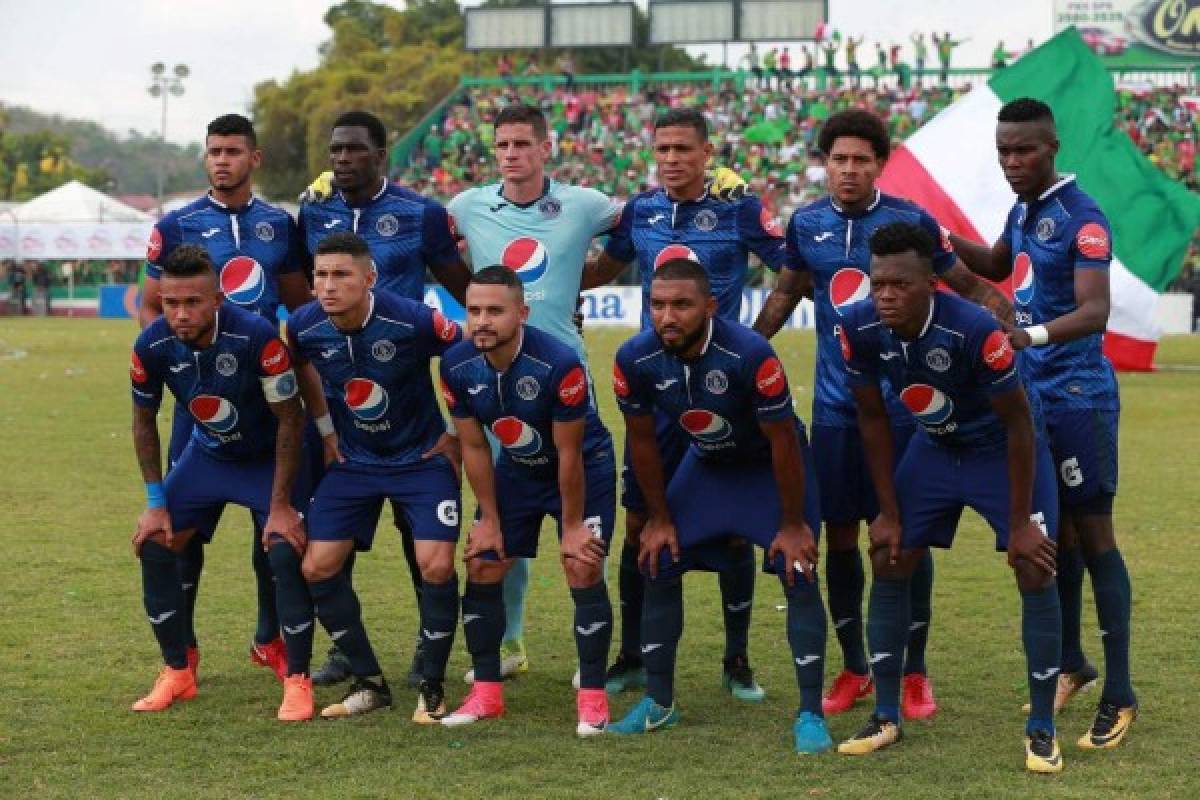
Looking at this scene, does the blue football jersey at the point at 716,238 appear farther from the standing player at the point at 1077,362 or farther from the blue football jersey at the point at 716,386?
the standing player at the point at 1077,362

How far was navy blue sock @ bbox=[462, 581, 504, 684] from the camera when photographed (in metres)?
6.92

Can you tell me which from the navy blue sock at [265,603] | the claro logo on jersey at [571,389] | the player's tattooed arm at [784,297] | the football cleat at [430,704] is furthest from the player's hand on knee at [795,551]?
the navy blue sock at [265,603]

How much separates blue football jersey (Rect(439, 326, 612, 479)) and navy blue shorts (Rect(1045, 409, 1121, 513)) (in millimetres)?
1909

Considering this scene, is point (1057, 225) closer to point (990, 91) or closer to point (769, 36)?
point (990, 91)

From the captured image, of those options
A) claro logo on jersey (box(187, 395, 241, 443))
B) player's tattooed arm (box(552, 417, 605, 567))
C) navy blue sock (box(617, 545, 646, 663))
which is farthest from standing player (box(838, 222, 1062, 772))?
claro logo on jersey (box(187, 395, 241, 443))

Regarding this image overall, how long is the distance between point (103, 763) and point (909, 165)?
16.6 meters

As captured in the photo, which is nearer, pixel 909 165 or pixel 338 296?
pixel 338 296

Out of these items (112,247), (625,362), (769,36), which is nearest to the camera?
(625,362)

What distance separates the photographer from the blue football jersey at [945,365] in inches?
235

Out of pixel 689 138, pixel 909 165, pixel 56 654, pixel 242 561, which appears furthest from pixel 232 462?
pixel 909 165

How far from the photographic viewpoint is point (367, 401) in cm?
693

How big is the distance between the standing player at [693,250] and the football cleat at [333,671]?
48.5 inches

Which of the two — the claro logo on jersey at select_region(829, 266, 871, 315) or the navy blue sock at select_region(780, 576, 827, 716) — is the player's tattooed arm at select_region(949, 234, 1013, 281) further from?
the navy blue sock at select_region(780, 576, 827, 716)

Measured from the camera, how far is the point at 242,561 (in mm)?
10539
